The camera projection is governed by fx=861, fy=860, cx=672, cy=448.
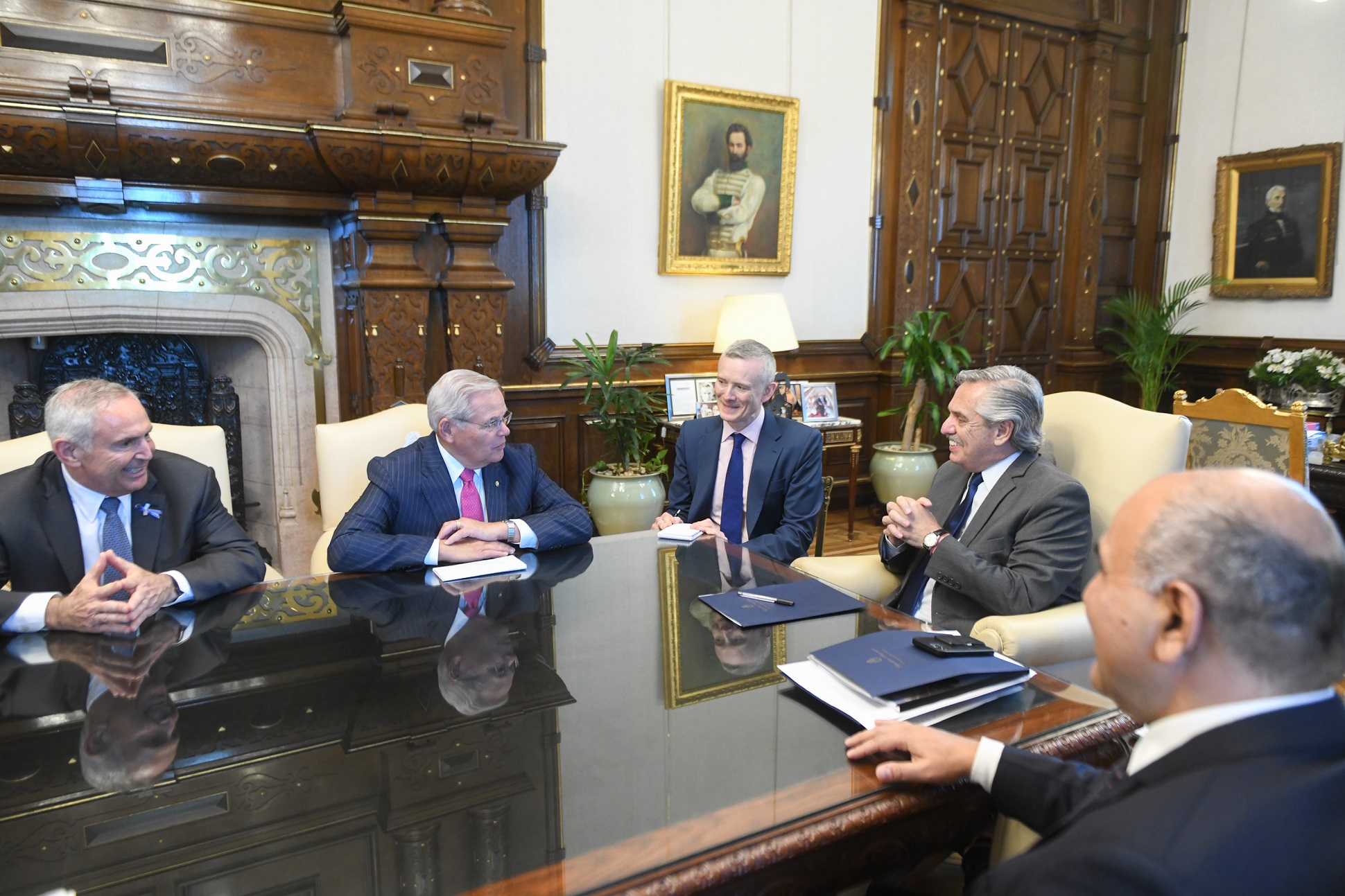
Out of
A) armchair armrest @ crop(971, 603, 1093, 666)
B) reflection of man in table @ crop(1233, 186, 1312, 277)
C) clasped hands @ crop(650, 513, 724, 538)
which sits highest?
reflection of man in table @ crop(1233, 186, 1312, 277)

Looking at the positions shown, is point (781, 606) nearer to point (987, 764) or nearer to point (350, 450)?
point (987, 764)

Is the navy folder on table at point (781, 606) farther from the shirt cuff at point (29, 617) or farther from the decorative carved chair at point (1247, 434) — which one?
the decorative carved chair at point (1247, 434)

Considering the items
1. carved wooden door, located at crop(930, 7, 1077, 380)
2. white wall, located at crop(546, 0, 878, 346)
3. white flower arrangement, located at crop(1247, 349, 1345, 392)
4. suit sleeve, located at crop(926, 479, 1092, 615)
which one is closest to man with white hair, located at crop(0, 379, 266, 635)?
suit sleeve, located at crop(926, 479, 1092, 615)

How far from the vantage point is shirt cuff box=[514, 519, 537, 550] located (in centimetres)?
237

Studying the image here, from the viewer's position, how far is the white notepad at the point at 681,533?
8.36 ft

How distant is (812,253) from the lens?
5805mm

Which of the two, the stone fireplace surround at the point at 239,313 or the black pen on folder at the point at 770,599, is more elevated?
the stone fireplace surround at the point at 239,313

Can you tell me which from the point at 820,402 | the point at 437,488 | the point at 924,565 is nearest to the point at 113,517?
the point at 437,488

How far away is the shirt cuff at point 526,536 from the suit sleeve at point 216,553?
64 cm

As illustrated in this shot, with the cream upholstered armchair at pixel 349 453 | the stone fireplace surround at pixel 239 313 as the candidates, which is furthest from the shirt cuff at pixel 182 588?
the stone fireplace surround at pixel 239 313

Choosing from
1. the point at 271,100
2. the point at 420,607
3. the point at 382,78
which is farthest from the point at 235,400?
the point at 420,607

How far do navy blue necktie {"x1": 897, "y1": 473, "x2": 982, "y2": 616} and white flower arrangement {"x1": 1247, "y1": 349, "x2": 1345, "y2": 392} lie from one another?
3742 millimetres

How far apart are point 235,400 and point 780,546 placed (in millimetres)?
3288

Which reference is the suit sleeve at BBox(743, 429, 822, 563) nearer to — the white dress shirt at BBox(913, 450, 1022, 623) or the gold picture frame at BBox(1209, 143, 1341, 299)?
the white dress shirt at BBox(913, 450, 1022, 623)
